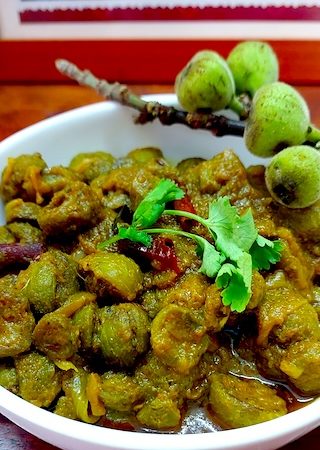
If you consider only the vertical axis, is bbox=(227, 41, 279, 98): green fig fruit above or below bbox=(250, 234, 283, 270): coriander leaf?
above

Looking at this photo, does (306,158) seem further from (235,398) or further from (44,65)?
(44,65)

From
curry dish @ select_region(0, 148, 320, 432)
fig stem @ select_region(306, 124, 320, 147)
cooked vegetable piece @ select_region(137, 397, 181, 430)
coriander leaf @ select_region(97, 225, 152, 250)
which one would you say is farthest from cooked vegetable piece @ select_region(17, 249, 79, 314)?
fig stem @ select_region(306, 124, 320, 147)

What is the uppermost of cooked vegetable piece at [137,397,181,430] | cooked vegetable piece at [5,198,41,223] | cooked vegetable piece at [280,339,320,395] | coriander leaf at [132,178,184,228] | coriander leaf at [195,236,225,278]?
coriander leaf at [132,178,184,228]

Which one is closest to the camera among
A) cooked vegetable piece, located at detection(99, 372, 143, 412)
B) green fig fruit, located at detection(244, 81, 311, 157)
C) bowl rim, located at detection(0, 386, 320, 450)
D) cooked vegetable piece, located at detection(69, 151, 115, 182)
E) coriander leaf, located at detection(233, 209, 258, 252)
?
bowl rim, located at detection(0, 386, 320, 450)

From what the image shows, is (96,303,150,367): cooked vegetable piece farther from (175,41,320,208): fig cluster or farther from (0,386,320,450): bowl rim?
(175,41,320,208): fig cluster

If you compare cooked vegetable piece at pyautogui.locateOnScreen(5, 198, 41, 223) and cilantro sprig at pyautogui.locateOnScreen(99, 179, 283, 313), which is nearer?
cilantro sprig at pyautogui.locateOnScreen(99, 179, 283, 313)

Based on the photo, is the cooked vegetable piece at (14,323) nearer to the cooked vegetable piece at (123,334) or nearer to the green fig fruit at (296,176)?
the cooked vegetable piece at (123,334)

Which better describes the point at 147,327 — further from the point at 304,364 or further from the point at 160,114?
the point at 160,114
